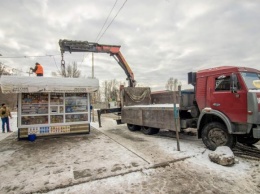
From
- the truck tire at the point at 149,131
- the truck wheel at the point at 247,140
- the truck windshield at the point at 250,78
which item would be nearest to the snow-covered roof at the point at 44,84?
the truck tire at the point at 149,131

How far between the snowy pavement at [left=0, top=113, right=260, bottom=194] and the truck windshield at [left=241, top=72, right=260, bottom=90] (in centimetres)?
236

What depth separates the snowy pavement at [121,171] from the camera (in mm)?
4336

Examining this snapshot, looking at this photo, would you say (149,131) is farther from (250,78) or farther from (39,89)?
(39,89)

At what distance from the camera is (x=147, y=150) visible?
7.28 m

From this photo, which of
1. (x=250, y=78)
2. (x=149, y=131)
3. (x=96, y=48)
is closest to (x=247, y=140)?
(x=250, y=78)

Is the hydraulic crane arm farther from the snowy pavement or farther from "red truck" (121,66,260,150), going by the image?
the snowy pavement

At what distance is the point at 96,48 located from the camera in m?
13.5

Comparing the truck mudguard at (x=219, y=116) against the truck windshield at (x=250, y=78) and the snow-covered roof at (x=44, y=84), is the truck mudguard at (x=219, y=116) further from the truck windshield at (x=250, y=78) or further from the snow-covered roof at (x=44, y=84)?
the snow-covered roof at (x=44, y=84)

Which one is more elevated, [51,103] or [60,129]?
[51,103]

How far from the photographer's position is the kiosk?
29.7 ft

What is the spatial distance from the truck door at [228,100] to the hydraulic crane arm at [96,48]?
810 cm

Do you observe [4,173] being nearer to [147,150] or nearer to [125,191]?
[125,191]

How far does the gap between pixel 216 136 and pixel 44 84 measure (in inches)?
305

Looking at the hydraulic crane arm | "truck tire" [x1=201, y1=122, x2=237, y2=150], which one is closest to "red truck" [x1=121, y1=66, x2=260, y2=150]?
"truck tire" [x1=201, y1=122, x2=237, y2=150]
